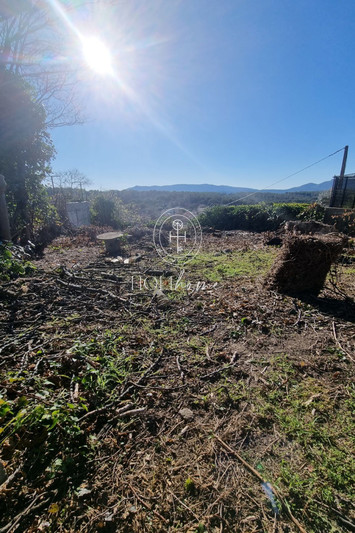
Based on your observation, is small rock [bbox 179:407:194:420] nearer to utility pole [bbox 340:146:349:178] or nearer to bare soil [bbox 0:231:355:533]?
bare soil [bbox 0:231:355:533]

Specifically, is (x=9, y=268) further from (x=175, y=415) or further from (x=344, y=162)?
(x=344, y=162)

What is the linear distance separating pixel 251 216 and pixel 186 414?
39.7 ft

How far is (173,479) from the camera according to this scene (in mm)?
1220

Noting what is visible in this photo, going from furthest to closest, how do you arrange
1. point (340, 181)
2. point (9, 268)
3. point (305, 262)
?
point (340, 181)
point (9, 268)
point (305, 262)

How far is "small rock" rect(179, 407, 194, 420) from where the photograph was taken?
1.59 m

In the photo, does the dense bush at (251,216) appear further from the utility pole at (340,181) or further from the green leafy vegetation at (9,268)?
the green leafy vegetation at (9,268)

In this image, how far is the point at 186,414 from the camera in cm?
162

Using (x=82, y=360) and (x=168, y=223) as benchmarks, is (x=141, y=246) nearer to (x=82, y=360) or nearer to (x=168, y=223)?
(x=168, y=223)

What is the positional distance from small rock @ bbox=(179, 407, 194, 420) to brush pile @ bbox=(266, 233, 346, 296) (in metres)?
2.61

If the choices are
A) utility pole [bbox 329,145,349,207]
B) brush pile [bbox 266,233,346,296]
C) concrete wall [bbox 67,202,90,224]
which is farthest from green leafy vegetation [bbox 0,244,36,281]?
utility pole [bbox 329,145,349,207]

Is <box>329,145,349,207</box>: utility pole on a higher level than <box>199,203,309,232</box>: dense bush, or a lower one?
higher

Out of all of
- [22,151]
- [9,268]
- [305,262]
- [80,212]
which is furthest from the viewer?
[80,212]

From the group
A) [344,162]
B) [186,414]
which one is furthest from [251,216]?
[186,414]

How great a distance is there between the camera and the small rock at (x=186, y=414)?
62.7 inches
